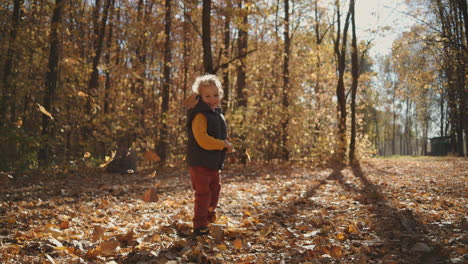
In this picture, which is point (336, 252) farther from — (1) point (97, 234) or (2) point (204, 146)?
(1) point (97, 234)

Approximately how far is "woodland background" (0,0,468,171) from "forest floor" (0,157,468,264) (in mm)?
1334

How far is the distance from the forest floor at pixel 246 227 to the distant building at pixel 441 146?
73.3 ft

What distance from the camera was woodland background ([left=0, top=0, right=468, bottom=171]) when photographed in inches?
383

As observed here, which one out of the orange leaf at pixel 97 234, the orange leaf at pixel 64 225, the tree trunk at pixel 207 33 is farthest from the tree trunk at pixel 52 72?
the orange leaf at pixel 97 234

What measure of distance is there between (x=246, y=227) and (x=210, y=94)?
5.41 ft

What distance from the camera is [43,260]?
280 cm

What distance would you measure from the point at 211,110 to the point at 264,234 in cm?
146

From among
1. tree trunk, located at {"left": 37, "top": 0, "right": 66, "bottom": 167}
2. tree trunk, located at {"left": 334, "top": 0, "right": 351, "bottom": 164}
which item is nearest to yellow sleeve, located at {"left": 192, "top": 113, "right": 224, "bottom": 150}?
tree trunk, located at {"left": 37, "top": 0, "right": 66, "bottom": 167}

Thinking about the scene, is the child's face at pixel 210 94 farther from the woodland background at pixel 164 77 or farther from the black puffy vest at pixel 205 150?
the woodland background at pixel 164 77

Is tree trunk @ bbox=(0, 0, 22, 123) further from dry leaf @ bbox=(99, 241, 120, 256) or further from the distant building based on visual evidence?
the distant building

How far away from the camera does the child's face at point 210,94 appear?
382cm

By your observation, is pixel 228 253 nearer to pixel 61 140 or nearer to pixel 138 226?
pixel 138 226

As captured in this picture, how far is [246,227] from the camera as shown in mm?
4191

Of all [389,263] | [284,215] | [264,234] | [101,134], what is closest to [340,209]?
[284,215]
